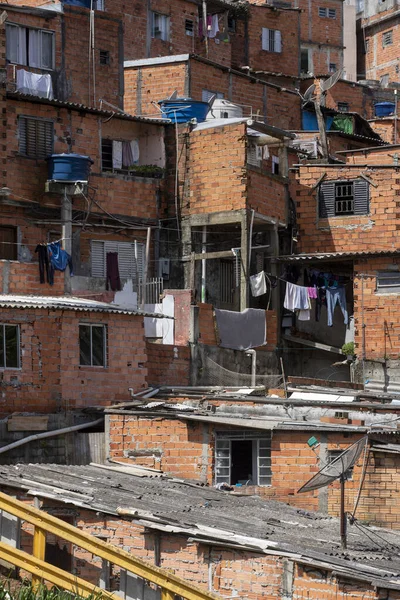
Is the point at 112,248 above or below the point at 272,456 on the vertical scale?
above

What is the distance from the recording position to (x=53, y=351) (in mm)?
27219

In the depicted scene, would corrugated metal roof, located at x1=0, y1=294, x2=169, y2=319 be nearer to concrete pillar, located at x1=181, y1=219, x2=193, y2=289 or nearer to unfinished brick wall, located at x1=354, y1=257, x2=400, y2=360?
concrete pillar, located at x1=181, y1=219, x2=193, y2=289

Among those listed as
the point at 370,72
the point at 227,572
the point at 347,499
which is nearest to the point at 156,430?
the point at 347,499

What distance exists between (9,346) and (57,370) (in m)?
1.03

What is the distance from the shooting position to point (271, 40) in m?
49.6

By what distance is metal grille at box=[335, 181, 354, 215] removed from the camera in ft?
118

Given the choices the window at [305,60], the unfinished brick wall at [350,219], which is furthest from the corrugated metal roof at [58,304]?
the window at [305,60]

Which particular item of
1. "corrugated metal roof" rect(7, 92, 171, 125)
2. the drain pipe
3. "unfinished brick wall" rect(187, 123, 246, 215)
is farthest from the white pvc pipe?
"corrugated metal roof" rect(7, 92, 171, 125)

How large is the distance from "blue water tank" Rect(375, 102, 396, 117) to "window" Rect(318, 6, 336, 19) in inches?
293

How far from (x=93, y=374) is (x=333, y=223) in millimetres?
10439

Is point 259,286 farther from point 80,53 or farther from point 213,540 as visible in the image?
point 213,540

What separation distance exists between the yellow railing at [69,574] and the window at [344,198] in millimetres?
18219

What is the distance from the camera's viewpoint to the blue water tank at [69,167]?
3234 cm

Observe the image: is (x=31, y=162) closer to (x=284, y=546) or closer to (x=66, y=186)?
(x=66, y=186)
